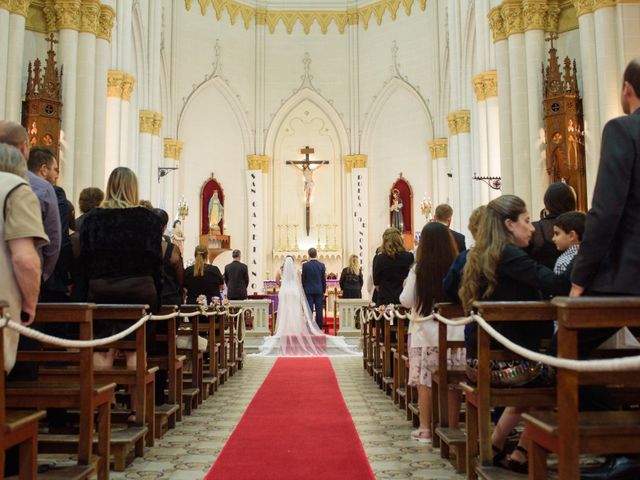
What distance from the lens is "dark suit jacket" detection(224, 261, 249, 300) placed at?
43.5 feet

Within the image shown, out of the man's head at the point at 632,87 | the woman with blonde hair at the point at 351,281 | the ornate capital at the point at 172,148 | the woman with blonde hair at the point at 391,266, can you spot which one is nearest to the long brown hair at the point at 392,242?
the woman with blonde hair at the point at 391,266

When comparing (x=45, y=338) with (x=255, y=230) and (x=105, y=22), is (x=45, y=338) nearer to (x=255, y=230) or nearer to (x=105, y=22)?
(x=105, y=22)

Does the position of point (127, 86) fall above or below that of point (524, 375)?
above

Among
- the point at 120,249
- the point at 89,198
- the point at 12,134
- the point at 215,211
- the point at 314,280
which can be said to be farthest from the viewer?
the point at 215,211

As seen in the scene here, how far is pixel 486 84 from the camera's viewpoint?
1470 centimetres

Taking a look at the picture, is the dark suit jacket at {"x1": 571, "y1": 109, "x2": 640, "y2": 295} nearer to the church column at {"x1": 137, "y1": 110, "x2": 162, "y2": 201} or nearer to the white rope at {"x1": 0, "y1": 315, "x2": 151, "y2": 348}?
the white rope at {"x1": 0, "y1": 315, "x2": 151, "y2": 348}

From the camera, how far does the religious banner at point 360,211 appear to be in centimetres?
2139

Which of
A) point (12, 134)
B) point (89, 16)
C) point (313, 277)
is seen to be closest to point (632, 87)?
point (12, 134)

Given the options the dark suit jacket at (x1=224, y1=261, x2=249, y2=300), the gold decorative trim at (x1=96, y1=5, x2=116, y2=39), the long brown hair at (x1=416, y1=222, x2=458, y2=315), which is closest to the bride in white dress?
the dark suit jacket at (x1=224, y1=261, x2=249, y2=300)

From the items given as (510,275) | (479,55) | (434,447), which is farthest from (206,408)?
(479,55)

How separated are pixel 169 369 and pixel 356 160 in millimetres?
17055

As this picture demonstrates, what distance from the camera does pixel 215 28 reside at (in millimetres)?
21547

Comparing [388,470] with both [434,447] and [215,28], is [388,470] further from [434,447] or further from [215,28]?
[215,28]

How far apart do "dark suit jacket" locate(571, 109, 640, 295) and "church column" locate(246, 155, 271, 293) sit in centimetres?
1860
